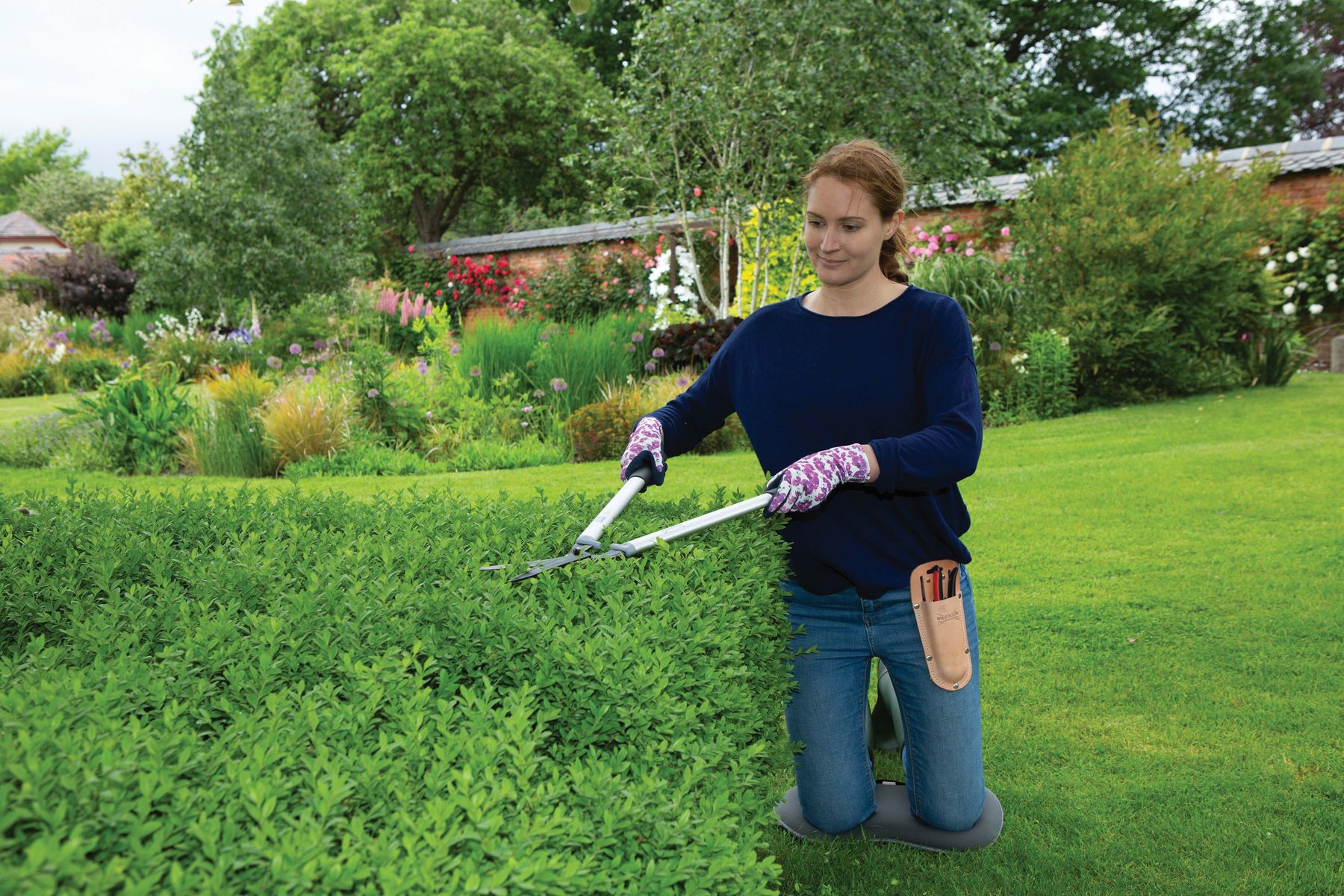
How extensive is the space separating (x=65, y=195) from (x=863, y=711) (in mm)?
64594

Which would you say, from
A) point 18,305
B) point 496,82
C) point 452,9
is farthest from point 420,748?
point 452,9

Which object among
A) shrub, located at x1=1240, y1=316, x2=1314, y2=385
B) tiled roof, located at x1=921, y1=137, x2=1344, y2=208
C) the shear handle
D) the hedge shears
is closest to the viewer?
the hedge shears

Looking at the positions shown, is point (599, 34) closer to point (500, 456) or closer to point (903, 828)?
point (500, 456)

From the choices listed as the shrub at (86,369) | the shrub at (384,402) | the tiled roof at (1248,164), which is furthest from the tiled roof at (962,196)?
the shrub at (86,369)

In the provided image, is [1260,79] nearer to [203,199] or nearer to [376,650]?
[203,199]

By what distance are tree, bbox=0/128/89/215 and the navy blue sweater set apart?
266ft

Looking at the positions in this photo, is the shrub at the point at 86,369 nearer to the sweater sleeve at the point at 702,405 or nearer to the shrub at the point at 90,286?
the shrub at the point at 90,286

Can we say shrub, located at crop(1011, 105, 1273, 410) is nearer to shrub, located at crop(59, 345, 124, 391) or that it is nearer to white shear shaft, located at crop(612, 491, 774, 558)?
white shear shaft, located at crop(612, 491, 774, 558)

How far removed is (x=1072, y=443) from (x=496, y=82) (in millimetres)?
22597

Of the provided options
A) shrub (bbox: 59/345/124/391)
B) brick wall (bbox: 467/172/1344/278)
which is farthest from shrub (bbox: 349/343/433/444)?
brick wall (bbox: 467/172/1344/278)

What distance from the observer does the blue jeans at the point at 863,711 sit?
2.89 meters

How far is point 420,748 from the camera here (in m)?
1.48

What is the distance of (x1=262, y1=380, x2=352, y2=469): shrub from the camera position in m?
8.81

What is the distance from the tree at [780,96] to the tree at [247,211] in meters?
6.31
